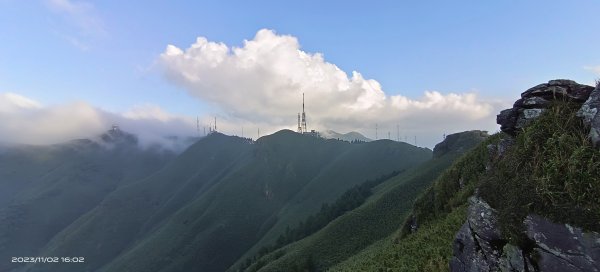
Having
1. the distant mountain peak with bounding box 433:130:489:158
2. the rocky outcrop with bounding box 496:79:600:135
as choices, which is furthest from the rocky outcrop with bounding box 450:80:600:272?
the distant mountain peak with bounding box 433:130:489:158

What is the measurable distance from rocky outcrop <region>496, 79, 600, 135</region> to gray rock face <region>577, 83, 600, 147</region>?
4.21ft

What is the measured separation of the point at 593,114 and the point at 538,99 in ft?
12.9

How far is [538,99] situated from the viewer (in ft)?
61.7

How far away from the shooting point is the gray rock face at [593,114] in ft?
47.0

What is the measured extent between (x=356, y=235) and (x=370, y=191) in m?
85.1

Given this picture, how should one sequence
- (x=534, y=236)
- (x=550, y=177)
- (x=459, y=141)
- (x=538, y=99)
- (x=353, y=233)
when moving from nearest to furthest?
(x=534, y=236), (x=550, y=177), (x=538, y=99), (x=353, y=233), (x=459, y=141)

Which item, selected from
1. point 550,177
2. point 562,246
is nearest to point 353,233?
point 550,177

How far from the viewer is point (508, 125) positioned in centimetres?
2023

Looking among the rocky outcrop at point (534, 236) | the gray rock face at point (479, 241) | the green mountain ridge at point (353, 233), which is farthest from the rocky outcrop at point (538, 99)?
the green mountain ridge at point (353, 233)

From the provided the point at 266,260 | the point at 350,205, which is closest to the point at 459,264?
the point at 266,260

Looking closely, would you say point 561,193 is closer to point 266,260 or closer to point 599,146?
point 599,146

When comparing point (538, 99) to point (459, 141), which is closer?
point (538, 99)

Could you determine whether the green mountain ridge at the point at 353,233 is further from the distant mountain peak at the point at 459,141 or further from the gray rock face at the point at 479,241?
the gray rock face at the point at 479,241

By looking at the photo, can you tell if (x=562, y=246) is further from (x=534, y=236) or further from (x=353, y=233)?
(x=353, y=233)
